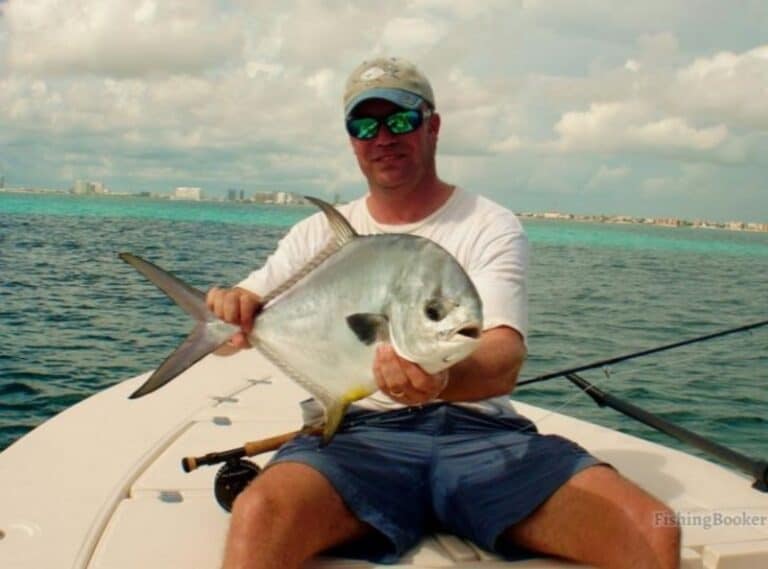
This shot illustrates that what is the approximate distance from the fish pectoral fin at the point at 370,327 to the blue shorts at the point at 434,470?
2.53ft

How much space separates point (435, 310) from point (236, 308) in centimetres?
77

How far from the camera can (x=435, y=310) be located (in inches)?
77.7

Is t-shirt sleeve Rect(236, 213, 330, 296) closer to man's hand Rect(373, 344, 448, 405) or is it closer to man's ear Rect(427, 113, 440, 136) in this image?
man's ear Rect(427, 113, 440, 136)

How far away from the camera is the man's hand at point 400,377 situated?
201 centimetres

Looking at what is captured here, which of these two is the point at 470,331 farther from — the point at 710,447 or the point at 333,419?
the point at 710,447

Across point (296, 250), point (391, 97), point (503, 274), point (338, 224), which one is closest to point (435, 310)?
point (338, 224)

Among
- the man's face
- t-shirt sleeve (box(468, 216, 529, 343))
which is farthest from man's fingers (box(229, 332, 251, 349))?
the man's face

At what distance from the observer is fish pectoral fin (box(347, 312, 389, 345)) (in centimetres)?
207

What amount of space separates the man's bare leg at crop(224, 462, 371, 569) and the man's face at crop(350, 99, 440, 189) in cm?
112

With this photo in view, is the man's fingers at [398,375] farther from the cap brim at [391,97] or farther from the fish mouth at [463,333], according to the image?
the cap brim at [391,97]

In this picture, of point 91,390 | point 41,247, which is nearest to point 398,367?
point 91,390

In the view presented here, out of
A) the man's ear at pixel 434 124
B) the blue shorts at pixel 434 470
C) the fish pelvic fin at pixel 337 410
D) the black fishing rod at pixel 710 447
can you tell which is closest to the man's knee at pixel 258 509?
the blue shorts at pixel 434 470

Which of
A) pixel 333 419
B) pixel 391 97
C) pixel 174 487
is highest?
pixel 391 97

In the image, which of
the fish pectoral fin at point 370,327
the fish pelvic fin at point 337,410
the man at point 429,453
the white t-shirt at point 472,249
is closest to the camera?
the fish pectoral fin at point 370,327
